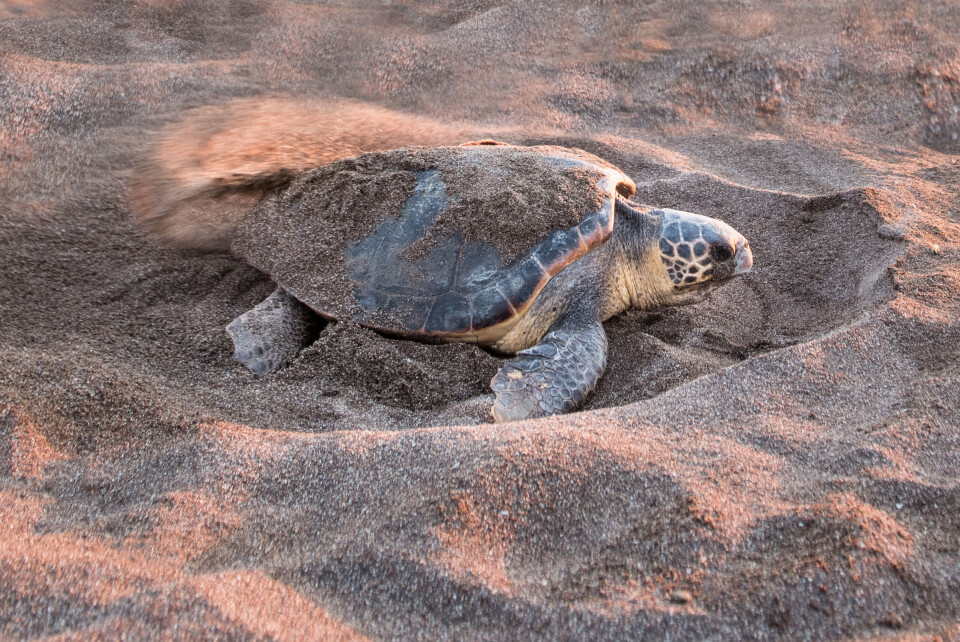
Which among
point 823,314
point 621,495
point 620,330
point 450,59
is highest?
point 450,59

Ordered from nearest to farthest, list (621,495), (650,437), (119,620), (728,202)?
(119,620)
(621,495)
(650,437)
(728,202)

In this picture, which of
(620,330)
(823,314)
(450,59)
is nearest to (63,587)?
(620,330)

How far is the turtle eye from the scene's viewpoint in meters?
2.63

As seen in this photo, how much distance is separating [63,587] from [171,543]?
21 cm

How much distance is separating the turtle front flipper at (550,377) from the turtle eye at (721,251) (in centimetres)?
63

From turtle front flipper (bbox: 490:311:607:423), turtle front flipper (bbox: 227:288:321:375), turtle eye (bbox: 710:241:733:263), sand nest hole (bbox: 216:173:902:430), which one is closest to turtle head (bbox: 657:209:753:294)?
turtle eye (bbox: 710:241:733:263)

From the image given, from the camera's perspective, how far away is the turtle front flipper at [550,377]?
2.10 m

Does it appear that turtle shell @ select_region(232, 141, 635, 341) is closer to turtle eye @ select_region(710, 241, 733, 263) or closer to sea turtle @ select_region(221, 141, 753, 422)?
sea turtle @ select_region(221, 141, 753, 422)

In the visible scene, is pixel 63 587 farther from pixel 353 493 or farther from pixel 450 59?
pixel 450 59

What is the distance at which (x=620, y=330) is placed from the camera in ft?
8.96

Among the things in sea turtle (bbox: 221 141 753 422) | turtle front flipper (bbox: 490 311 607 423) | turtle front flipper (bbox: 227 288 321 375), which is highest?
sea turtle (bbox: 221 141 753 422)

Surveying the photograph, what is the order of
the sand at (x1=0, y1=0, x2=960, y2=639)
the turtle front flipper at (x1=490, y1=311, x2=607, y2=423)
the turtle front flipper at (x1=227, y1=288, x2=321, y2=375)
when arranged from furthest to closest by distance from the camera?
the turtle front flipper at (x1=227, y1=288, x2=321, y2=375) < the turtle front flipper at (x1=490, y1=311, x2=607, y2=423) < the sand at (x1=0, y1=0, x2=960, y2=639)

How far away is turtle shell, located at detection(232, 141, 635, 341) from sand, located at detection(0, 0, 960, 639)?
0.53 ft

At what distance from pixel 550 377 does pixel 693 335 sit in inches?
30.0
